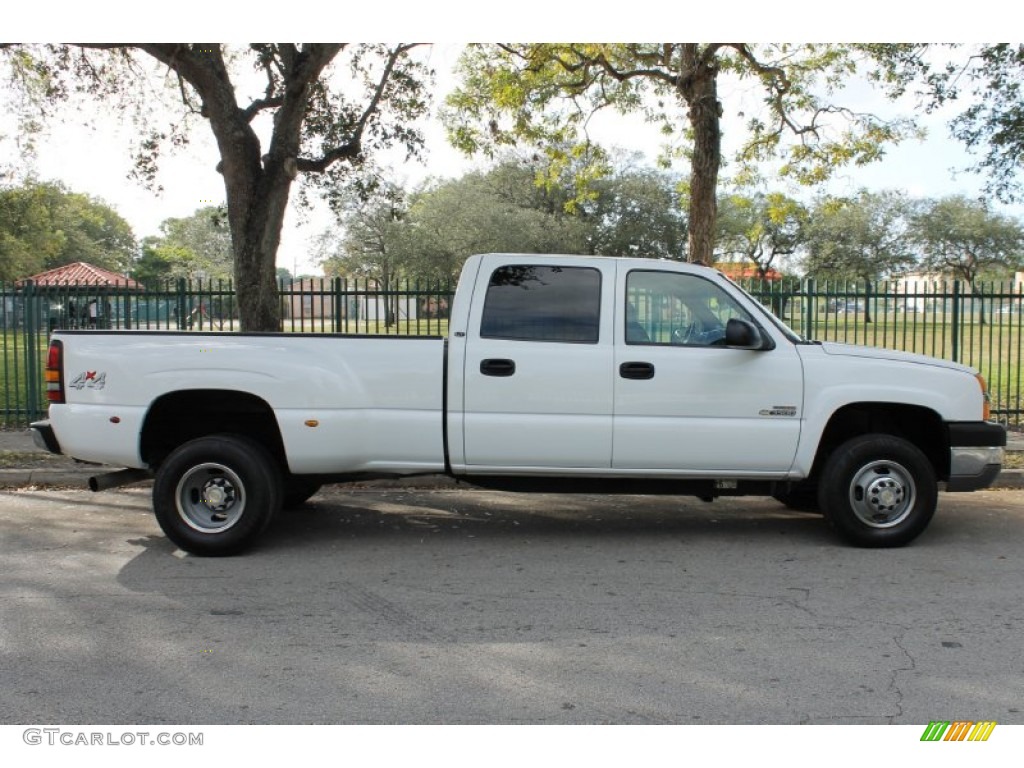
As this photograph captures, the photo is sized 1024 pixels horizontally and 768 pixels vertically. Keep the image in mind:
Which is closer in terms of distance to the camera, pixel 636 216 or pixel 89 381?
pixel 89 381

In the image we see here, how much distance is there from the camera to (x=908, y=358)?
20.5ft

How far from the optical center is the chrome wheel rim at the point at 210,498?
6004mm

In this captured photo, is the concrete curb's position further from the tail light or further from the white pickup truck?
the tail light

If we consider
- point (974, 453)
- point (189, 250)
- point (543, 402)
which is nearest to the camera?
point (543, 402)

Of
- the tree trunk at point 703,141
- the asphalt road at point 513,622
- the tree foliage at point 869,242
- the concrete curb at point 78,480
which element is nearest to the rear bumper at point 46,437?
the asphalt road at point 513,622

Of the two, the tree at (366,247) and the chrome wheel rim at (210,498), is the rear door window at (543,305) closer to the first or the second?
the chrome wheel rim at (210,498)

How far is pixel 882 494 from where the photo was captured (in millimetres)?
6172

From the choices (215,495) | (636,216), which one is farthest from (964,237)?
(215,495)

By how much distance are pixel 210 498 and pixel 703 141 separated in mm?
8672

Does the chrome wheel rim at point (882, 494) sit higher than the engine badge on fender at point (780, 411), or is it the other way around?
the engine badge on fender at point (780, 411)

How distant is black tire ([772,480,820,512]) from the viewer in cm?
647

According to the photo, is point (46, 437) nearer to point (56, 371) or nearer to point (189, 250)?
point (56, 371)

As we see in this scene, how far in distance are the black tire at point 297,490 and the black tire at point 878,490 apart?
12.0ft
